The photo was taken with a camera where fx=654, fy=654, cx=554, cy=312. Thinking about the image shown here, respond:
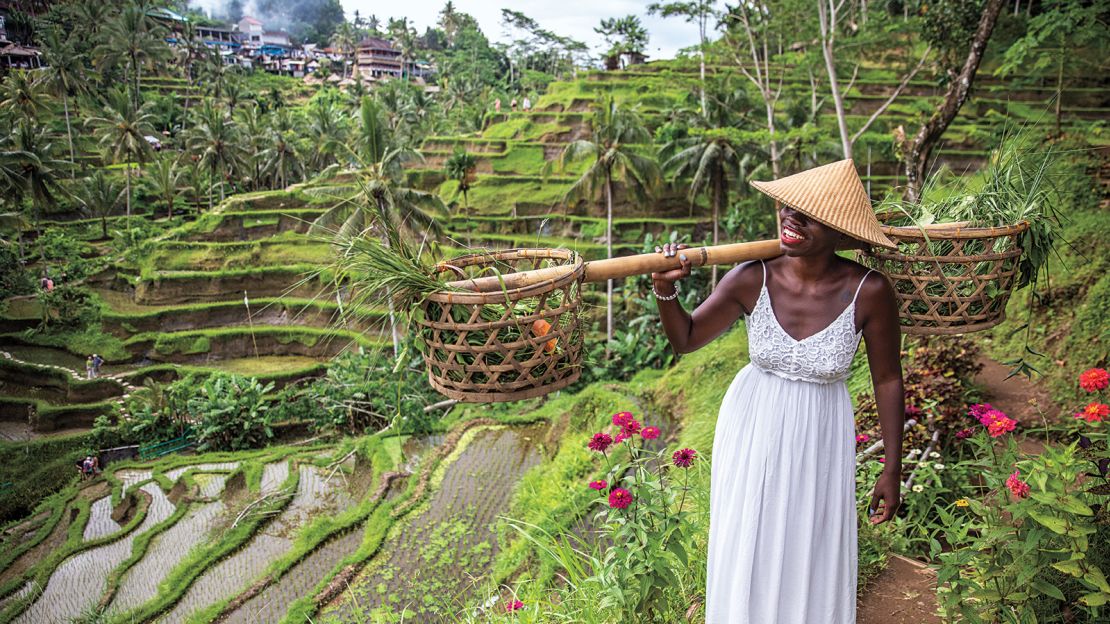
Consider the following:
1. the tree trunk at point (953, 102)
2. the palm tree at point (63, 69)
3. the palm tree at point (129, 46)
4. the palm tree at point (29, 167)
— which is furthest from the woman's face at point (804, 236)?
the palm tree at point (129, 46)

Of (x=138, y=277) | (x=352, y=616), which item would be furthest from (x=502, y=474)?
(x=138, y=277)

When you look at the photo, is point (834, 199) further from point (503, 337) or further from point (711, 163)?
point (711, 163)

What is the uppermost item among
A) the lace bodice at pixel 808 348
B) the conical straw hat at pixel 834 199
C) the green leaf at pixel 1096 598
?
the conical straw hat at pixel 834 199

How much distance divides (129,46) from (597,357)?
31.8 metres

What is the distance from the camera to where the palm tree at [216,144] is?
2566 centimetres

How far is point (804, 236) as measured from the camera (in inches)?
62.2

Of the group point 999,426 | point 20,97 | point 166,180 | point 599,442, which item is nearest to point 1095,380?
point 999,426

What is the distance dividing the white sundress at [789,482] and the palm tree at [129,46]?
38.5 metres

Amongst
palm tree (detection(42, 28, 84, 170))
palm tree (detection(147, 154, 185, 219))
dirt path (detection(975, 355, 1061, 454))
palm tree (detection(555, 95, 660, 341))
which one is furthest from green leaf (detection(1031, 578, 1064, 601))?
palm tree (detection(42, 28, 84, 170))

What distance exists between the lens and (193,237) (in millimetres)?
21047

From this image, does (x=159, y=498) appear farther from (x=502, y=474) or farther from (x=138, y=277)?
(x=138, y=277)

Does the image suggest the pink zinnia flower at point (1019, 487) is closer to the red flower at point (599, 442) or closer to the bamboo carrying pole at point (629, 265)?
the bamboo carrying pole at point (629, 265)

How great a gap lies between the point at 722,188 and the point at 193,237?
54.3ft

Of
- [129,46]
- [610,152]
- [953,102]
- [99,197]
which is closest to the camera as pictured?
[953,102]
